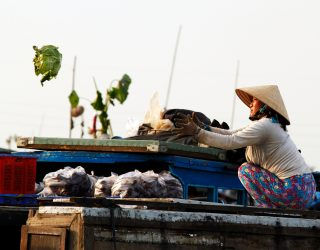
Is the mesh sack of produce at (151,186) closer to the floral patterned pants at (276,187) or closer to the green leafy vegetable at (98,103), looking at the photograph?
Result: the floral patterned pants at (276,187)

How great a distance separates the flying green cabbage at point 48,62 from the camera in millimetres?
Result: 7273

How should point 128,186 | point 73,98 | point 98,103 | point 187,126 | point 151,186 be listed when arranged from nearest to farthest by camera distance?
1. point 187,126
2. point 128,186
3. point 151,186
4. point 98,103
5. point 73,98

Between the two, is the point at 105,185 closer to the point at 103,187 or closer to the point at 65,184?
the point at 103,187

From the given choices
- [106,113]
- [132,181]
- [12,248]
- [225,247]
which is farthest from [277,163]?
[106,113]

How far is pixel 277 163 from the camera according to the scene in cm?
657

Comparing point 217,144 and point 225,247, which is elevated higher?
point 217,144

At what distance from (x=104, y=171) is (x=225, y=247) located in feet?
9.03

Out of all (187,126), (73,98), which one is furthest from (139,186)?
(73,98)

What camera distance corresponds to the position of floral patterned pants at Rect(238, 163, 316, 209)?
256 inches

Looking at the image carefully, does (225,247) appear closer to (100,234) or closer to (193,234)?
(193,234)

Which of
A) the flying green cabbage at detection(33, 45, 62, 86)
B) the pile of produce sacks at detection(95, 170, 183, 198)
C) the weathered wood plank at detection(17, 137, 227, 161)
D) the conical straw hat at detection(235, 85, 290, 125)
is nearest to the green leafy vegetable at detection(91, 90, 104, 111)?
the weathered wood plank at detection(17, 137, 227, 161)

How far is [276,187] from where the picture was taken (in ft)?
21.4

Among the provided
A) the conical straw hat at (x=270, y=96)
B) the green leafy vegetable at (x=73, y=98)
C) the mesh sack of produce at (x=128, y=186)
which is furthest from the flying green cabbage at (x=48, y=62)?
the green leafy vegetable at (x=73, y=98)

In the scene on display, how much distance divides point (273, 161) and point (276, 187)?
0.18m
